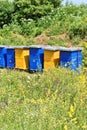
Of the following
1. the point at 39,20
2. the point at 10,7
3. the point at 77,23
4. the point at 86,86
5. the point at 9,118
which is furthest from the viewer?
the point at 10,7

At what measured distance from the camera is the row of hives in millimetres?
10445

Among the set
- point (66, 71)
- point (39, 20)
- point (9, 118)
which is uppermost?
point (9, 118)

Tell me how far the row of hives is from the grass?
3.09 meters

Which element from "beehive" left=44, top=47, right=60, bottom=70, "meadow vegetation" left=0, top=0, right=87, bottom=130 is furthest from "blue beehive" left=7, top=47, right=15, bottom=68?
"meadow vegetation" left=0, top=0, right=87, bottom=130

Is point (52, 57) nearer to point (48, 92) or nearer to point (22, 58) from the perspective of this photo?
point (22, 58)

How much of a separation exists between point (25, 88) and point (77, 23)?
376 inches

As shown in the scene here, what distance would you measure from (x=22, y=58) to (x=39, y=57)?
0.76 meters

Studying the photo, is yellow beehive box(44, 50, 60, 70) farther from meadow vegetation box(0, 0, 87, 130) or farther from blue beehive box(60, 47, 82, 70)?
meadow vegetation box(0, 0, 87, 130)

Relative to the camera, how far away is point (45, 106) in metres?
4.23

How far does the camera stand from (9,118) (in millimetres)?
4164

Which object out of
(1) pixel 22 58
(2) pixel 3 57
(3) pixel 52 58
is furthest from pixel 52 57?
(2) pixel 3 57

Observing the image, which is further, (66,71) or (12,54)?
(12,54)

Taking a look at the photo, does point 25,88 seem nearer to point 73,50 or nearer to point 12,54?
point 73,50

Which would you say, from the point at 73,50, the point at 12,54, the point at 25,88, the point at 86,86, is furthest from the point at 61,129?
the point at 12,54
